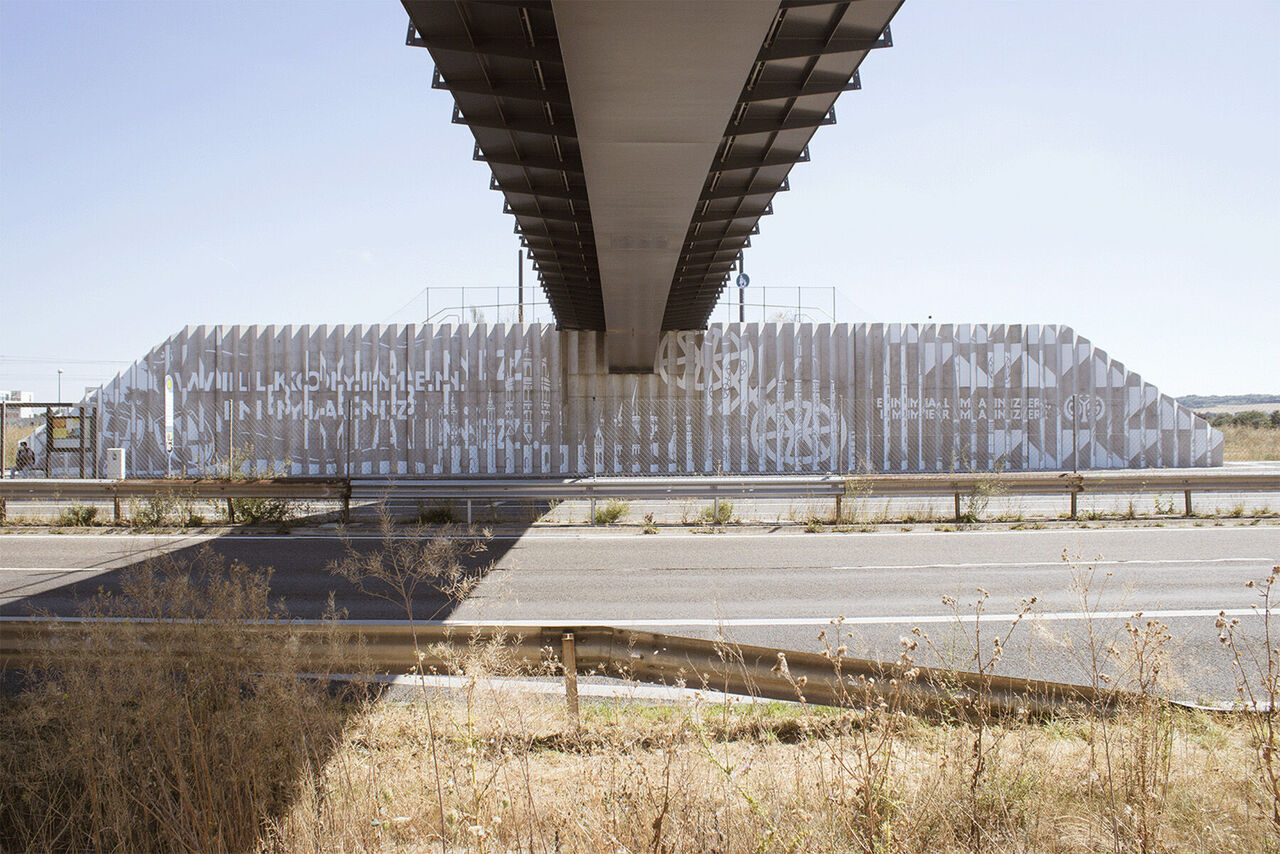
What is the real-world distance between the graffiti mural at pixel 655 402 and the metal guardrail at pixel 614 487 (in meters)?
13.4

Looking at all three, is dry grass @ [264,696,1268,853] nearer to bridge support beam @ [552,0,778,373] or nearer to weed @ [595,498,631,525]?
bridge support beam @ [552,0,778,373]

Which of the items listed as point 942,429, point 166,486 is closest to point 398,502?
Answer: point 166,486

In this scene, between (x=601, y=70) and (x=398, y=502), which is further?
(x=398, y=502)

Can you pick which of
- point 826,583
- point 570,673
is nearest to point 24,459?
point 826,583

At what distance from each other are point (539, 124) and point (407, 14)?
2.99m

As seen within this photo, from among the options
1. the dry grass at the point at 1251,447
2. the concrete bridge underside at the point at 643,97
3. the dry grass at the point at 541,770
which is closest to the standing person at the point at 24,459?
the concrete bridge underside at the point at 643,97

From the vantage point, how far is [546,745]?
4.60m

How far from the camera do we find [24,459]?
1152 inches

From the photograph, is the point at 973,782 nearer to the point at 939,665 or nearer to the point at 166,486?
the point at 939,665

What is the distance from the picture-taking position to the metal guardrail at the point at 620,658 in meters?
4.40

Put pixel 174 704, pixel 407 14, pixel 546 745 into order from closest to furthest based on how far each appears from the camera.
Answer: pixel 174 704 < pixel 546 745 < pixel 407 14

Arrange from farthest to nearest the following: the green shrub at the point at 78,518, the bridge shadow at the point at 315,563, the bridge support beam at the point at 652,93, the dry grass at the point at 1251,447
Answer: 1. the dry grass at the point at 1251,447
2. the green shrub at the point at 78,518
3. the bridge shadow at the point at 315,563
4. the bridge support beam at the point at 652,93

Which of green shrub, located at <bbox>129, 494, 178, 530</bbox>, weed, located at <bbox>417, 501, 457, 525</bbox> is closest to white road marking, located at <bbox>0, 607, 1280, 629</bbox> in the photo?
weed, located at <bbox>417, 501, 457, 525</bbox>

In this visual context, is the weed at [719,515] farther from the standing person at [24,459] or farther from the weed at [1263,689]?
the standing person at [24,459]
